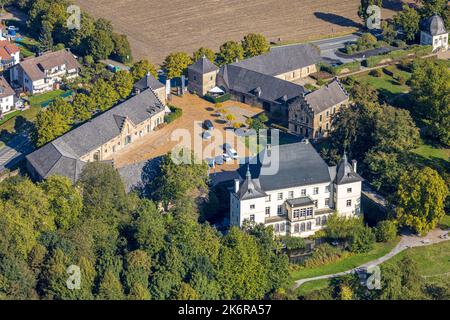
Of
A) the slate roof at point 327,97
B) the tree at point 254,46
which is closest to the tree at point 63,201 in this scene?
the slate roof at point 327,97

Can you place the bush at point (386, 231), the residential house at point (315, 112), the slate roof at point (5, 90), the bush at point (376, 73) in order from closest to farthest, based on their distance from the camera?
the bush at point (386, 231)
the residential house at point (315, 112)
the slate roof at point (5, 90)
the bush at point (376, 73)

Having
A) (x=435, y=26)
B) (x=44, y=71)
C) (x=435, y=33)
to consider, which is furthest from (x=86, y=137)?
(x=435, y=26)

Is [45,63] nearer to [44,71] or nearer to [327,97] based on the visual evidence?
[44,71]

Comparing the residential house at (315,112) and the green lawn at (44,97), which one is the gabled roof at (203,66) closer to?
the residential house at (315,112)
